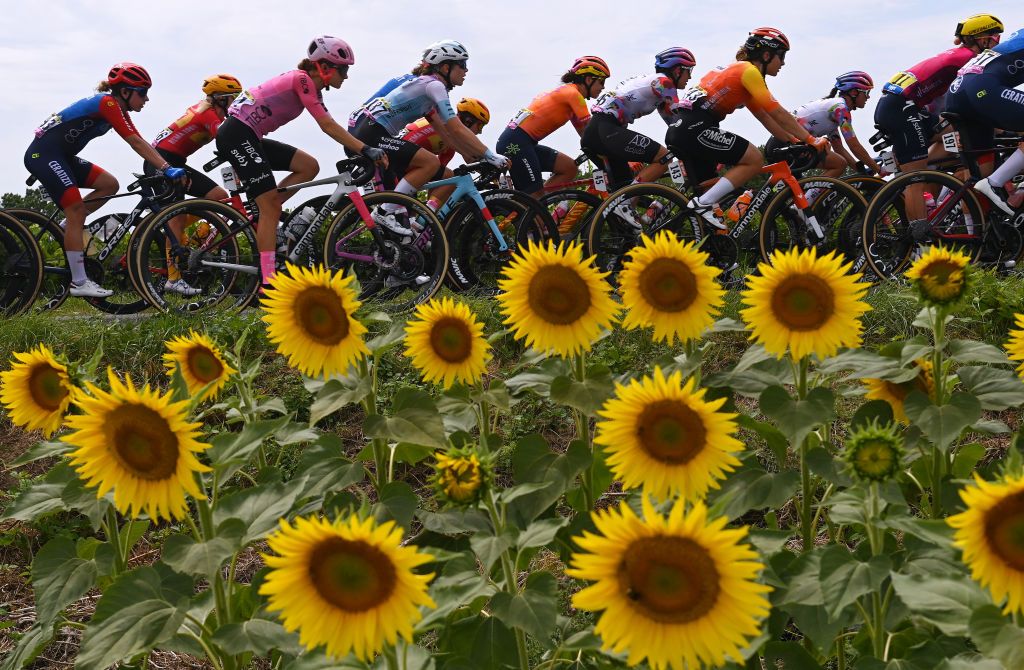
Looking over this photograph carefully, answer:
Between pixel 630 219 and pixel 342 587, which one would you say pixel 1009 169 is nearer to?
pixel 630 219

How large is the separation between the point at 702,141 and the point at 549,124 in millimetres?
1773

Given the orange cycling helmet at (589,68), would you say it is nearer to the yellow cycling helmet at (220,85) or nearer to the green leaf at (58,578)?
the yellow cycling helmet at (220,85)

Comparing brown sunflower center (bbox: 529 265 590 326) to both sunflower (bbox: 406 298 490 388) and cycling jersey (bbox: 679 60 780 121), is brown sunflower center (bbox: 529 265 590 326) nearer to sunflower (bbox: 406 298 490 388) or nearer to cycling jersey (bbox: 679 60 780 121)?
sunflower (bbox: 406 298 490 388)

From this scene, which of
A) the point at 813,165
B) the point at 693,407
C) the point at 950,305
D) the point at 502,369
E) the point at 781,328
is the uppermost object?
the point at 813,165

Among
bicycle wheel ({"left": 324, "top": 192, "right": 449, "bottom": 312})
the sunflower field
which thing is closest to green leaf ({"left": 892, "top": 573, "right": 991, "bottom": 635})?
the sunflower field

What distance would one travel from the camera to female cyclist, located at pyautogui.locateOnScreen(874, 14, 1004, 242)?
33.6 feet

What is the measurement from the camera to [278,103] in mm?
8031

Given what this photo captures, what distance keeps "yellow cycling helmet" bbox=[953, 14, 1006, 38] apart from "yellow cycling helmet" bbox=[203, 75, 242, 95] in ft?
25.9

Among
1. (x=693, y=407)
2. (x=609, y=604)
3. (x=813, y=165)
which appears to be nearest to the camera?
(x=609, y=604)

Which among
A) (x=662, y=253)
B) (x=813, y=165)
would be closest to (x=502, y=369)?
(x=662, y=253)

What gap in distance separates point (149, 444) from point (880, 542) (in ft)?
4.89

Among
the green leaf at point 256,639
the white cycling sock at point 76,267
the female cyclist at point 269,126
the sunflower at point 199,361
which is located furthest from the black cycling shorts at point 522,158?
the green leaf at point 256,639

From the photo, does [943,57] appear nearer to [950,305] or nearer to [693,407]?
[950,305]

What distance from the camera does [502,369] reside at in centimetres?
537
